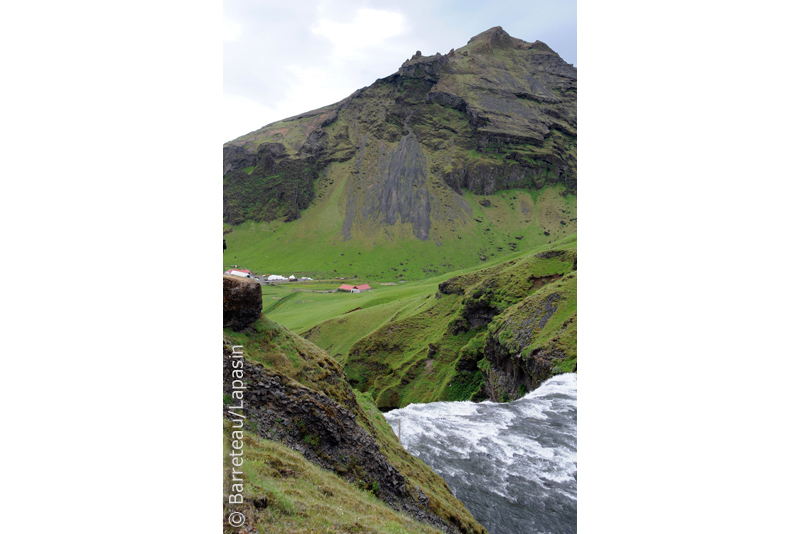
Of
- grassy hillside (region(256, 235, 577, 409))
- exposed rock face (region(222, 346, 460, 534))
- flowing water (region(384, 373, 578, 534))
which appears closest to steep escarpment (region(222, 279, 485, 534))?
exposed rock face (region(222, 346, 460, 534))

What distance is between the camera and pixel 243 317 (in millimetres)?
12883

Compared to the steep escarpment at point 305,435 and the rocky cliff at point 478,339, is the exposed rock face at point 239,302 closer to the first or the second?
the steep escarpment at point 305,435

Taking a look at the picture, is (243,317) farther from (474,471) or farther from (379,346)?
(379,346)

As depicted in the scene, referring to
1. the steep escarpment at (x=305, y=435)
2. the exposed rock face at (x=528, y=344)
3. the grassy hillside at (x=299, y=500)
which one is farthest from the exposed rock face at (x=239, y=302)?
the exposed rock face at (x=528, y=344)

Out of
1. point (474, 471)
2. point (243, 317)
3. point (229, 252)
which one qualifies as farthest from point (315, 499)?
point (229, 252)

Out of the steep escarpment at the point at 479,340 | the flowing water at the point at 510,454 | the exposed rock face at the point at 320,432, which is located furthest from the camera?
the steep escarpment at the point at 479,340

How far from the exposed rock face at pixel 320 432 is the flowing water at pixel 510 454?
433cm

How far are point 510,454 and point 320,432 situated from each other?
11.7 meters

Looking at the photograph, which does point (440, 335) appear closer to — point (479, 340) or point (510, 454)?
point (479, 340)

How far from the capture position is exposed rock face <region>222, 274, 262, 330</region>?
12.5 m

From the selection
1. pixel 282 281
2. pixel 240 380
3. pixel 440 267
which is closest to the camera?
pixel 240 380

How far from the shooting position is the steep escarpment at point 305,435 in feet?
30.0

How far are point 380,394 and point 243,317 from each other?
3662 cm

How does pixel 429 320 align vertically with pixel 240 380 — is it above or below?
below
